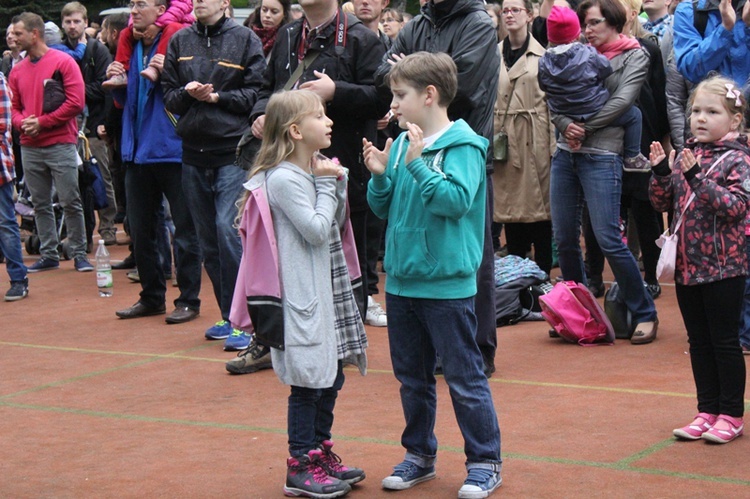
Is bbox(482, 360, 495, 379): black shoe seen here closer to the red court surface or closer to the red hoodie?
the red court surface

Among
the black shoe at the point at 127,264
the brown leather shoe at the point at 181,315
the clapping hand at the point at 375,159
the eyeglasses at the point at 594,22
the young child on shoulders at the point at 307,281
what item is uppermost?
the eyeglasses at the point at 594,22

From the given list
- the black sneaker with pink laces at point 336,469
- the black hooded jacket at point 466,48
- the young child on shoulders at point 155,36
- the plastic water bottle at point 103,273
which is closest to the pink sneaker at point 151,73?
the young child on shoulders at point 155,36

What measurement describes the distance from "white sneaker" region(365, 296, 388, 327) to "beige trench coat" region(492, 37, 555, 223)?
1.71 m

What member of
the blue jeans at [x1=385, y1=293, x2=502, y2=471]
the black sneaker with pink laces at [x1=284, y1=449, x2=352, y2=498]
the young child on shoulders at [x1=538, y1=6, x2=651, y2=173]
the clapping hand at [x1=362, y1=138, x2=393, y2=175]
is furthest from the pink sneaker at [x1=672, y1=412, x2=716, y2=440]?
the young child on shoulders at [x1=538, y1=6, x2=651, y2=173]

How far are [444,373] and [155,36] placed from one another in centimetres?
492

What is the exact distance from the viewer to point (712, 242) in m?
5.27

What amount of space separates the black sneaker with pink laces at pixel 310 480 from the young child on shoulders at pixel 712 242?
1.68 meters

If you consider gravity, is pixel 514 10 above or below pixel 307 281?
above

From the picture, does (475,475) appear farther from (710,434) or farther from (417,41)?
(417,41)

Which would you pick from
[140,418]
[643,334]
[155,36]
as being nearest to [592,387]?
[643,334]

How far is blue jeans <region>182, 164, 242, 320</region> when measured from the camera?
297 inches

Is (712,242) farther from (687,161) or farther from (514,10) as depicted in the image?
(514,10)

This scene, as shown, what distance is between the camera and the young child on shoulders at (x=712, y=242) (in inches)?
205

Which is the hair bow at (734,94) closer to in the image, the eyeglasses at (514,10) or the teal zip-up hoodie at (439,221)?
the teal zip-up hoodie at (439,221)
